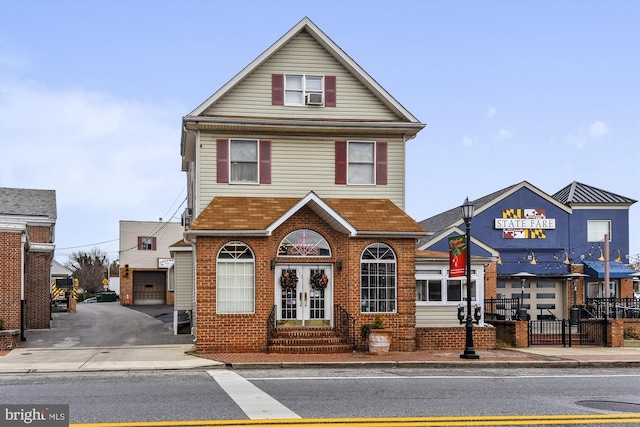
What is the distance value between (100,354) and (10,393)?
309 inches

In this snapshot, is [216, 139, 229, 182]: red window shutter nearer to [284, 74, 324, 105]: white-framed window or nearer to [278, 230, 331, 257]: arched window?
[284, 74, 324, 105]: white-framed window

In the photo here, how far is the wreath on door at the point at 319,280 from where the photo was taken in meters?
22.4

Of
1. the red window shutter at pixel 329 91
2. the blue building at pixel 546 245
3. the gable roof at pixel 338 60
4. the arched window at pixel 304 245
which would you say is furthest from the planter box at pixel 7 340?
the blue building at pixel 546 245

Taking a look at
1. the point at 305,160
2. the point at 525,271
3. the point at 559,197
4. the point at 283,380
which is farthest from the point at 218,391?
the point at 559,197

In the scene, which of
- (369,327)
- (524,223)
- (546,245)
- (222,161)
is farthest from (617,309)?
(222,161)

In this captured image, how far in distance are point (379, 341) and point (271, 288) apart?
3.51 m

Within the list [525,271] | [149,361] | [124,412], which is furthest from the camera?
[525,271]

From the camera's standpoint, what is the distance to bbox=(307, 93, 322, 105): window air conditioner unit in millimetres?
23844

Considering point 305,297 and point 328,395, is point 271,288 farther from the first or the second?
point 328,395

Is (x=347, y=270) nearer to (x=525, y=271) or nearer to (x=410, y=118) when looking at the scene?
(x=410, y=118)

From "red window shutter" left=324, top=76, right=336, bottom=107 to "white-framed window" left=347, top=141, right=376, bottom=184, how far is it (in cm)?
143

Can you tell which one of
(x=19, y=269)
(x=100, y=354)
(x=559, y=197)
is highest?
(x=559, y=197)

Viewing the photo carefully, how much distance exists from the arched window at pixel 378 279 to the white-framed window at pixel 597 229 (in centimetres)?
1717

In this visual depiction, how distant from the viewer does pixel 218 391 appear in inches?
522
